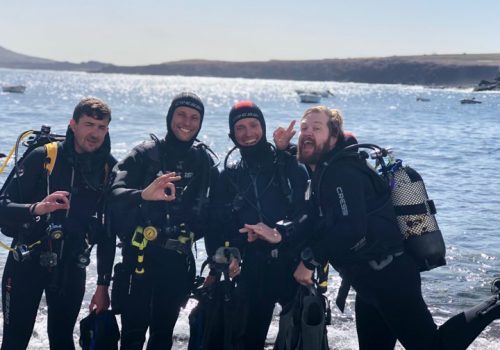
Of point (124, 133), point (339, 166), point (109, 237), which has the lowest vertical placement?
point (124, 133)

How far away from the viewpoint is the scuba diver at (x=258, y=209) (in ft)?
16.2

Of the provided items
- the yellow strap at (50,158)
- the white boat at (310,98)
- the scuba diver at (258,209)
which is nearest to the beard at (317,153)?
the scuba diver at (258,209)

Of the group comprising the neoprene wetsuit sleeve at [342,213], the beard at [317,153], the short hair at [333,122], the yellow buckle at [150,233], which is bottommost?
the yellow buckle at [150,233]

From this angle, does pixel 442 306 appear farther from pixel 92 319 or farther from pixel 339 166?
pixel 92 319

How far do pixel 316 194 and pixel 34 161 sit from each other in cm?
231

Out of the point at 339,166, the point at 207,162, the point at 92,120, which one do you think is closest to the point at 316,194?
the point at 339,166

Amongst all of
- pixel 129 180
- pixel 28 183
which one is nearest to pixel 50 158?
pixel 28 183

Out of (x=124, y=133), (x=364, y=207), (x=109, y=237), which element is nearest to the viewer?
(x=364, y=207)

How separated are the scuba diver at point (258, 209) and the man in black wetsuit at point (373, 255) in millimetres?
457

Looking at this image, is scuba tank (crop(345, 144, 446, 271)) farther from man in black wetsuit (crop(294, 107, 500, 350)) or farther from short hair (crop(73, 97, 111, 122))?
short hair (crop(73, 97, 111, 122))

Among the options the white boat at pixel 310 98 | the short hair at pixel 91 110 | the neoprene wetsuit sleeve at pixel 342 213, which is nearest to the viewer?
the neoprene wetsuit sleeve at pixel 342 213

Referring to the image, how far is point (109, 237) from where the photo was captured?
191 inches

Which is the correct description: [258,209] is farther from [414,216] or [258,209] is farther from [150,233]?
[414,216]

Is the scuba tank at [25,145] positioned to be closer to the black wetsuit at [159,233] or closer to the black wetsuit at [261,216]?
the black wetsuit at [159,233]
